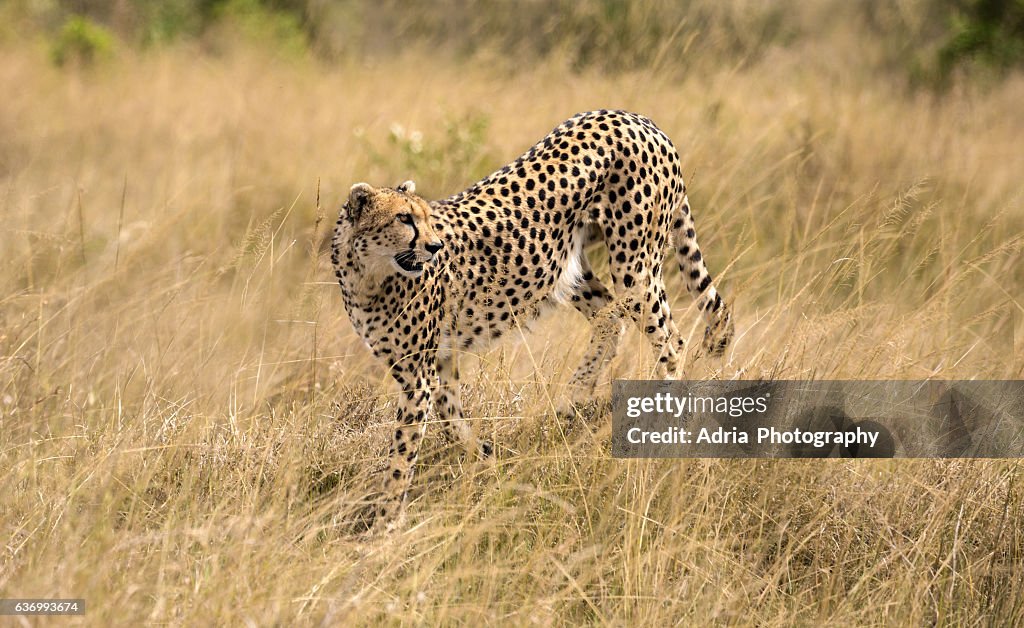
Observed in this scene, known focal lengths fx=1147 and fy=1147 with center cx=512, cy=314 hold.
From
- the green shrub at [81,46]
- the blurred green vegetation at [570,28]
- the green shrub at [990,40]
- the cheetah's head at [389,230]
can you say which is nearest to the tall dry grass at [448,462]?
the cheetah's head at [389,230]

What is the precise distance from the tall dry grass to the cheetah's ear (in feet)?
0.70

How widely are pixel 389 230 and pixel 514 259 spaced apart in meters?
0.67

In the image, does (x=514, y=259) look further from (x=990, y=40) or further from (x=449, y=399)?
(x=990, y=40)

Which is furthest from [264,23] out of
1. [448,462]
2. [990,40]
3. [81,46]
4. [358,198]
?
[448,462]

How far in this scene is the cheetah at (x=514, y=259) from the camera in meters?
3.87

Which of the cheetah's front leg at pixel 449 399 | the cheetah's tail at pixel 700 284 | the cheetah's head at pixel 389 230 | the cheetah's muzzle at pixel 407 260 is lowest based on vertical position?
the cheetah's front leg at pixel 449 399

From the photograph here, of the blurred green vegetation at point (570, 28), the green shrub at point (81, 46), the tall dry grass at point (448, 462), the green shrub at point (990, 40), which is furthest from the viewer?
the green shrub at point (990, 40)

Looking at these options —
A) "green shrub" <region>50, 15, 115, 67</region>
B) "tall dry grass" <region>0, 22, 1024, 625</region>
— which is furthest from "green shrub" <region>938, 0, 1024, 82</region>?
"green shrub" <region>50, 15, 115, 67</region>

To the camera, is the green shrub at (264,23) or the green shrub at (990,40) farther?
the green shrub at (264,23)

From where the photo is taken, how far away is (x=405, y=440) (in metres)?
3.79

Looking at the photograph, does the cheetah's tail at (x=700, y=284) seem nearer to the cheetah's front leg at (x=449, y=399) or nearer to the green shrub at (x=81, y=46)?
the cheetah's front leg at (x=449, y=399)

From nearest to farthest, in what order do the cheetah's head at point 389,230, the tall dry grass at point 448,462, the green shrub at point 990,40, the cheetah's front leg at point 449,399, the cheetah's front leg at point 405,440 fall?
the tall dry grass at point 448,462 → the cheetah's front leg at point 405,440 → the cheetah's head at point 389,230 → the cheetah's front leg at point 449,399 → the green shrub at point 990,40

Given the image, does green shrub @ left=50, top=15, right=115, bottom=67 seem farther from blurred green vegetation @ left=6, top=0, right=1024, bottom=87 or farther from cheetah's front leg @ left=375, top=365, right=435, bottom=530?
cheetah's front leg @ left=375, top=365, right=435, bottom=530

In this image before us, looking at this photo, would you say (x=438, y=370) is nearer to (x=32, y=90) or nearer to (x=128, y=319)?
(x=128, y=319)
